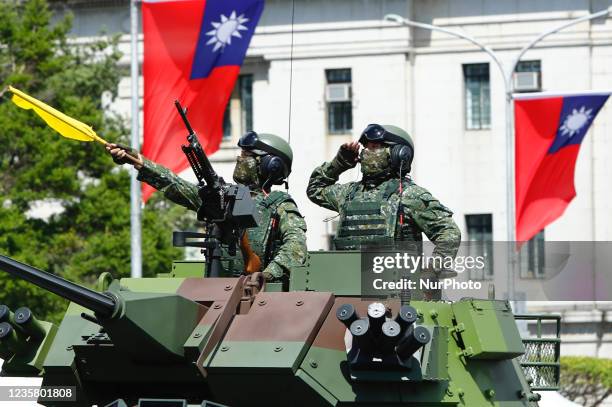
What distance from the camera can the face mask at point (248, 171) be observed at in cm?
1655

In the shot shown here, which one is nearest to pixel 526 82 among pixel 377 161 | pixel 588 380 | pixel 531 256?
pixel 588 380

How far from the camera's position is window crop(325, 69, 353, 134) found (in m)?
46.5

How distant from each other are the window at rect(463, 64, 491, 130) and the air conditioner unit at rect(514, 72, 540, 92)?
1.08m

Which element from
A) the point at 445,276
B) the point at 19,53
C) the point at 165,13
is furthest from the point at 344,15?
the point at 445,276

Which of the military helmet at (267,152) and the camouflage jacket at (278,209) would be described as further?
the military helmet at (267,152)

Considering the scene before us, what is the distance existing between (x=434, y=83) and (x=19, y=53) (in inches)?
579

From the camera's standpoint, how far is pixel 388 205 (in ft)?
51.9

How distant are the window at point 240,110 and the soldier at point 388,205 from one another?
3070 cm

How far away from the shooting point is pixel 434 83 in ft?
155

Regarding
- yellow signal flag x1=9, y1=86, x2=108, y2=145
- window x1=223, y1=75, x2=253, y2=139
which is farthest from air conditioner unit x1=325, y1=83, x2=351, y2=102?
yellow signal flag x1=9, y1=86, x2=108, y2=145

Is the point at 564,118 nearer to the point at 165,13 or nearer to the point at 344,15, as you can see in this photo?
the point at 165,13

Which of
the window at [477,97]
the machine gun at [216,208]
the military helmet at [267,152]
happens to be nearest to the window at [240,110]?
the window at [477,97]

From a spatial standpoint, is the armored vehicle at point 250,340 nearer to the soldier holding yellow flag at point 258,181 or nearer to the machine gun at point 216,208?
the machine gun at point 216,208

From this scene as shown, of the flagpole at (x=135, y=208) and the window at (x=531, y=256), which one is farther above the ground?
the flagpole at (x=135, y=208)
